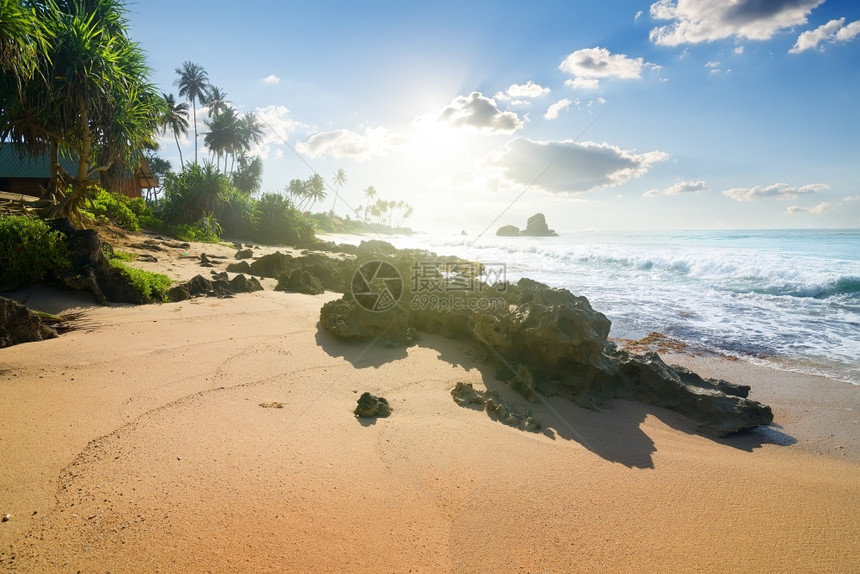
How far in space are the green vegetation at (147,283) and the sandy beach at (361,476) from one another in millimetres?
1982

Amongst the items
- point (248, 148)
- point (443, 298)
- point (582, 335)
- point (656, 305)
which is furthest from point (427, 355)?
point (248, 148)

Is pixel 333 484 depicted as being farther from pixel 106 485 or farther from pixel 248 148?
pixel 248 148

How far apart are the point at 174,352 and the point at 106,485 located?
2371 millimetres

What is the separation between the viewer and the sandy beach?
6.64 feet

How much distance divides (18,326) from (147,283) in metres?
2.39

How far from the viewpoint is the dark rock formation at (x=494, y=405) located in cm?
377

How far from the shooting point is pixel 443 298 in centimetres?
615

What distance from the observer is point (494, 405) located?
155 inches

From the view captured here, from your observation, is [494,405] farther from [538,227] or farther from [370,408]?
[538,227]

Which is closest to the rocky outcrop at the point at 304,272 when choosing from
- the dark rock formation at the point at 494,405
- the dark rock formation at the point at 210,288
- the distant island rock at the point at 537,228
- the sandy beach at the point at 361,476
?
the dark rock formation at the point at 210,288

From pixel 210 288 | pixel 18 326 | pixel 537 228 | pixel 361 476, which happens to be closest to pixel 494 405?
pixel 361 476

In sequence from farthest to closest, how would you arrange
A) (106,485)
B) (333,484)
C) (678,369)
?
(678,369)
(333,484)
(106,485)

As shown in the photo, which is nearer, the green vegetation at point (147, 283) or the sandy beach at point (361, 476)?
the sandy beach at point (361, 476)

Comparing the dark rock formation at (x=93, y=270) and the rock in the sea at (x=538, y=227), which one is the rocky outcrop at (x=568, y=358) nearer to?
the dark rock formation at (x=93, y=270)
